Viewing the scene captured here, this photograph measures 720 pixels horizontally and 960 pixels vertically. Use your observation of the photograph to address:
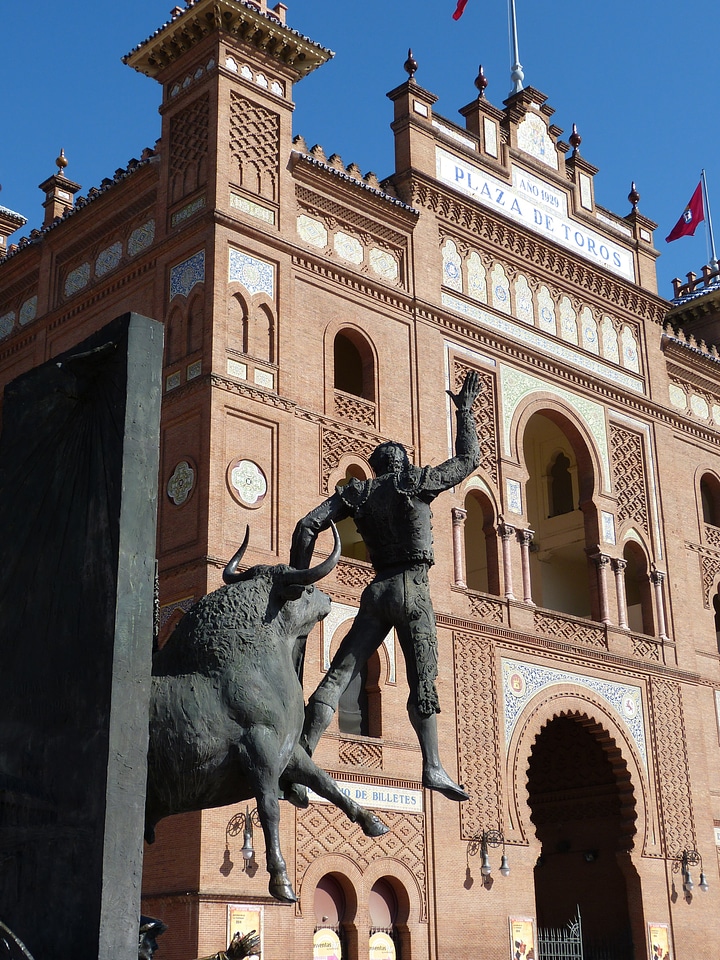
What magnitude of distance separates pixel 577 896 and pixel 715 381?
10123 millimetres

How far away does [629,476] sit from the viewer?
74.9 ft

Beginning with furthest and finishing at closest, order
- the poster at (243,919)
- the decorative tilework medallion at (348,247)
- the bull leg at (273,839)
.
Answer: the decorative tilework medallion at (348,247), the poster at (243,919), the bull leg at (273,839)

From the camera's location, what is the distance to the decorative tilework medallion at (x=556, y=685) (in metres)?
19.3

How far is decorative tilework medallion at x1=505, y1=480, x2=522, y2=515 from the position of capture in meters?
20.4

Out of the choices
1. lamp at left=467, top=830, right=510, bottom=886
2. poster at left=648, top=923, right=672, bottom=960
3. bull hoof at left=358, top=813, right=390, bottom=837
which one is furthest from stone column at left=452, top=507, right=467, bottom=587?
bull hoof at left=358, top=813, right=390, bottom=837

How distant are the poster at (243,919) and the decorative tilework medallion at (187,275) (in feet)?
25.9

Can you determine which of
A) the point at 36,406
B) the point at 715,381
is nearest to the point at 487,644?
the point at 715,381

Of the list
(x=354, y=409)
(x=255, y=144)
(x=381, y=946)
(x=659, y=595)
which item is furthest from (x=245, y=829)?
(x=659, y=595)

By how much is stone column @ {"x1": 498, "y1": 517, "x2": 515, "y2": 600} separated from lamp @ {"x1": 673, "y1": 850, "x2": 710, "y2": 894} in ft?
16.8

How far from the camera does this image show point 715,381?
25.7 meters

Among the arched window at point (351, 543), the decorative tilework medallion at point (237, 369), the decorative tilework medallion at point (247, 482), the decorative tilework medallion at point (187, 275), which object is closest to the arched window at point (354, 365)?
the arched window at point (351, 543)

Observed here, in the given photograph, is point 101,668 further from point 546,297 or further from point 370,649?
point 546,297

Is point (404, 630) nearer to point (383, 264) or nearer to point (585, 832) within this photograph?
point (383, 264)

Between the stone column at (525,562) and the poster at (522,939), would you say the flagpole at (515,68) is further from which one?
the poster at (522,939)
